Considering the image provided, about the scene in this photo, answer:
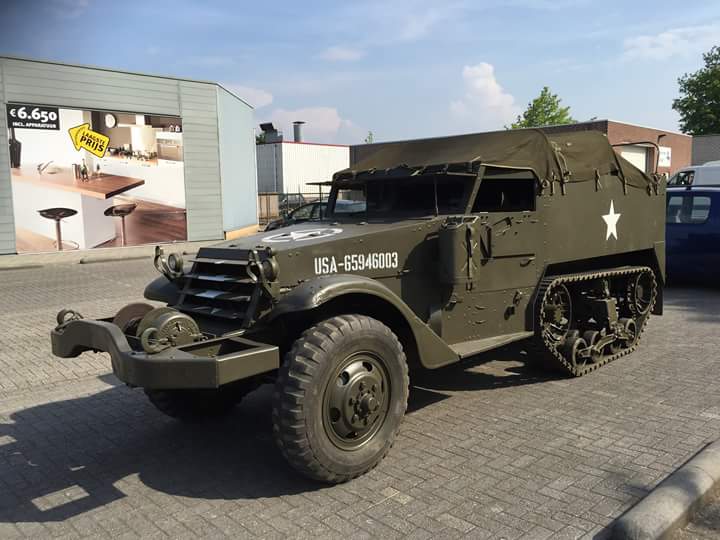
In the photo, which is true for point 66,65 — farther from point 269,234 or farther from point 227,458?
point 227,458

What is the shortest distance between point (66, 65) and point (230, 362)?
615 inches

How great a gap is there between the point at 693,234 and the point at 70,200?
1437cm

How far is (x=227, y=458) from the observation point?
4.23 meters

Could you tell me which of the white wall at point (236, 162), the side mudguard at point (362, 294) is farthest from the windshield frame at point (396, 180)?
the white wall at point (236, 162)

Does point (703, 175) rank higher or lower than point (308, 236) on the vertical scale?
higher

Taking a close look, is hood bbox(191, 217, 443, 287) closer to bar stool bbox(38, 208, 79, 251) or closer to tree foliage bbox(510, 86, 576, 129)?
bar stool bbox(38, 208, 79, 251)

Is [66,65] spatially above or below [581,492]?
above

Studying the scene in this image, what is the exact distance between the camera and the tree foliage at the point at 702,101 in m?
49.4

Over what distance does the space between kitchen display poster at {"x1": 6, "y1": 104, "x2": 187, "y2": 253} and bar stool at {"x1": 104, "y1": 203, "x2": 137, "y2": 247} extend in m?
0.03

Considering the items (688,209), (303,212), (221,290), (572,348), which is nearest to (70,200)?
(303,212)

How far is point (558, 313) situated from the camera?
5.90 meters

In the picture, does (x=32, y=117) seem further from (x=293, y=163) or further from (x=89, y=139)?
(x=293, y=163)

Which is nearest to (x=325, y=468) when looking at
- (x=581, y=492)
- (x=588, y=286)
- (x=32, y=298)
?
(x=581, y=492)

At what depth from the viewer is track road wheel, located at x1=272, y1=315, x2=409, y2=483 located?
3512 millimetres
